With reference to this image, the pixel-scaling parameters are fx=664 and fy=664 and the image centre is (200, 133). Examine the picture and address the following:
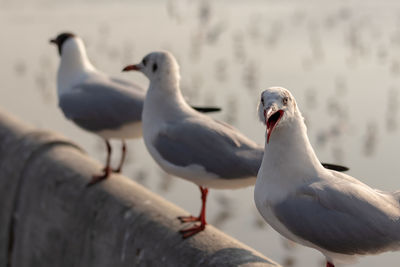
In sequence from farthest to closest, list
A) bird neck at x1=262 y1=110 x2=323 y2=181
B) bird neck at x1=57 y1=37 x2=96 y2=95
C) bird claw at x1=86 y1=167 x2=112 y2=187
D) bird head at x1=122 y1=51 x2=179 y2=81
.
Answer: bird neck at x1=57 y1=37 x2=96 y2=95, bird claw at x1=86 y1=167 x2=112 y2=187, bird head at x1=122 y1=51 x2=179 y2=81, bird neck at x1=262 y1=110 x2=323 y2=181

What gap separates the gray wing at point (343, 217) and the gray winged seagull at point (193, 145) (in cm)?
83

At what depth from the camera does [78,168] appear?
215 inches

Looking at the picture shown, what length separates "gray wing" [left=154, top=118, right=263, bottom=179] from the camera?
13.1 feet

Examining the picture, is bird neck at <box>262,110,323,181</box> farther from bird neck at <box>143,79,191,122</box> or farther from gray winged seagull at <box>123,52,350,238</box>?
bird neck at <box>143,79,191,122</box>

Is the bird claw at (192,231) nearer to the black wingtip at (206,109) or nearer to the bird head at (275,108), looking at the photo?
the black wingtip at (206,109)

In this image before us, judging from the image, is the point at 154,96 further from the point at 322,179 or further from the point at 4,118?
the point at 4,118

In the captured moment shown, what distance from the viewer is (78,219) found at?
→ 4.97m

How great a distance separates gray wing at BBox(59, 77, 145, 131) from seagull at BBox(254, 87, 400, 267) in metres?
2.10

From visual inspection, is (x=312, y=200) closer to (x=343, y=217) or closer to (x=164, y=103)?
(x=343, y=217)

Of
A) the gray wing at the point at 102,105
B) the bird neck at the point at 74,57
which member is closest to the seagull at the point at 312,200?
the gray wing at the point at 102,105

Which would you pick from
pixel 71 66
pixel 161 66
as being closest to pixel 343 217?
pixel 161 66

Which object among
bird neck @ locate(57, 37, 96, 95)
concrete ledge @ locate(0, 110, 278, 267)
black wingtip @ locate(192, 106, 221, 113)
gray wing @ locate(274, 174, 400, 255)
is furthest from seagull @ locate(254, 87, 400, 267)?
bird neck @ locate(57, 37, 96, 95)

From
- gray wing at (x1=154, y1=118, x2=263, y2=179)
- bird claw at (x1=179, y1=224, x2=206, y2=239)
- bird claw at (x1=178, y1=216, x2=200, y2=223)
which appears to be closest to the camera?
gray wing at (x1=154, y1=118, x2=263, y2=179)

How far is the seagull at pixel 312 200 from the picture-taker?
121 inches
